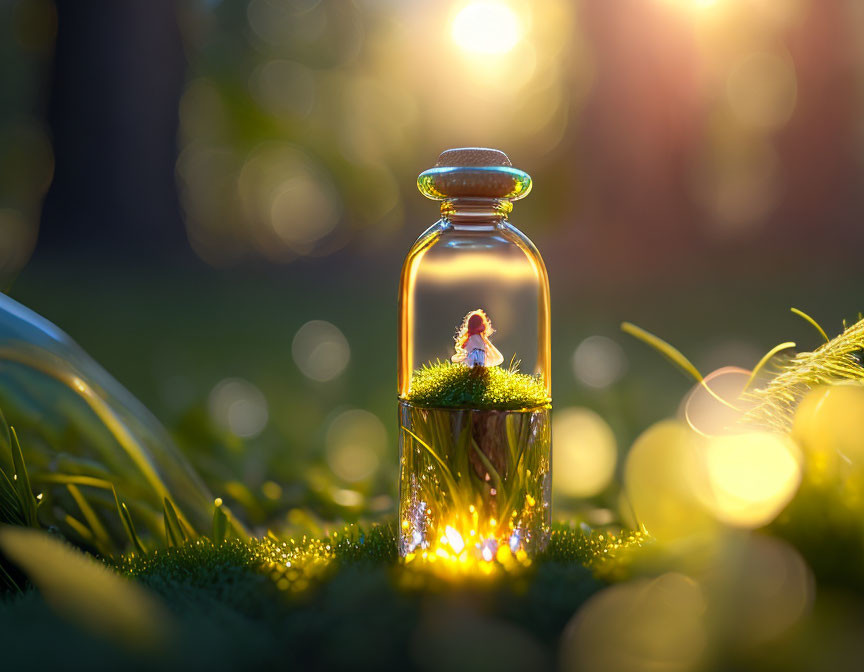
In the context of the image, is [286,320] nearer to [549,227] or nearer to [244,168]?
[549,227]

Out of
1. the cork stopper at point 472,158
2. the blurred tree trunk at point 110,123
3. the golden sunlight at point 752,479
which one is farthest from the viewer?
the blurred tree trunk at point 110,123

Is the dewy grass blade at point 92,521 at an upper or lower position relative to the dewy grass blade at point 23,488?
lower

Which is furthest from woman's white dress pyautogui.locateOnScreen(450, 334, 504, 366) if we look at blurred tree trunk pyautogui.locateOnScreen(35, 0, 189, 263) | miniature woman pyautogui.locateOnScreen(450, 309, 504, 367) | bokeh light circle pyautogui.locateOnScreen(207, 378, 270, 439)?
blurred tree trunk pyautogui.locateOnScreen(35, 0, 189, 263)

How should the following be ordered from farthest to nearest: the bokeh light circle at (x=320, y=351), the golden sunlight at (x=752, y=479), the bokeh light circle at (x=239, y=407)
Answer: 1. the bokeh light circle at (x=320, y=351)
2. the bokeh light circle at (x=239, y=407)
3. the golden sunlight at (x=752, y=479)

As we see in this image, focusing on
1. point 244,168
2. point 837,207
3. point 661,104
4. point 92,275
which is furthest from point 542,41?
point 92,275

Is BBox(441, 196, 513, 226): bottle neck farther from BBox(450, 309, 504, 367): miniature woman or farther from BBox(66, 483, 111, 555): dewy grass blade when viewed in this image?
BBox(66, 483, 111, 555): dewy grass blade

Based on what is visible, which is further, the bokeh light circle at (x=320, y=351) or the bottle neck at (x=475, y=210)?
the bokeh light circle at (x=320, y=351)

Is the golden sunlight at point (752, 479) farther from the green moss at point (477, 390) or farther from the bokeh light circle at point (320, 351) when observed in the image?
the bokeh light circle at point (320, 351)

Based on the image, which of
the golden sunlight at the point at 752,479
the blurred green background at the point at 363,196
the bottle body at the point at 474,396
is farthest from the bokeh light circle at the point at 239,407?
the golden sunlight at the point at 752,479
